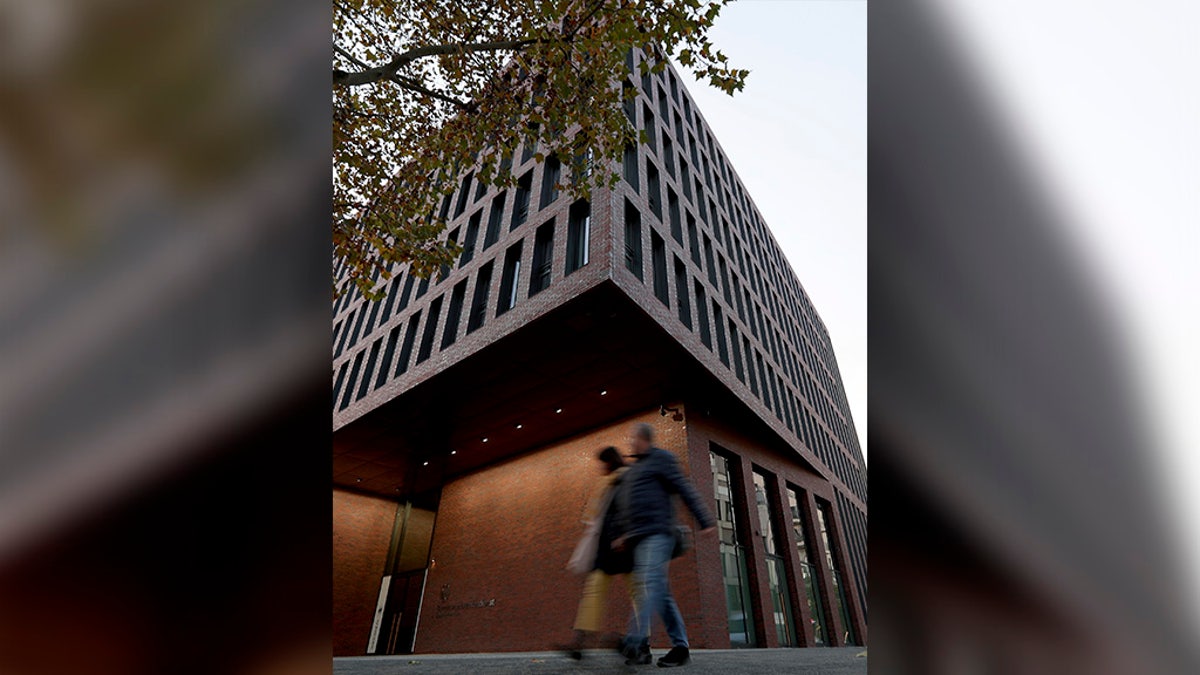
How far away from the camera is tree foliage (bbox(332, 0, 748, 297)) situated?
725 cm

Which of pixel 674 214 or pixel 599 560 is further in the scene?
pixel 674 214

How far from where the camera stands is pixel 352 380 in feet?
67.3

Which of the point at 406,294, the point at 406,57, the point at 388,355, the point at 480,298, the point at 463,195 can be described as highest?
the point at 463,195

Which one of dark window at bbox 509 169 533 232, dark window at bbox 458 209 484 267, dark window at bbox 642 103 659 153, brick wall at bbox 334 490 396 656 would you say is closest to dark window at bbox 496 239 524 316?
dark window at bbox 509 169 533 232

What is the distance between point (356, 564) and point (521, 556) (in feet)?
30.8

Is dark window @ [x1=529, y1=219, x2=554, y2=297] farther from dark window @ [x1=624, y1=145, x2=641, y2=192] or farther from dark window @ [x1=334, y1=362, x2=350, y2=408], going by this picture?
dark window @ [x1=334, y1=362, x2=350, y2=408]

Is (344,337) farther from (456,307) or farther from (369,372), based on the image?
(456,307)

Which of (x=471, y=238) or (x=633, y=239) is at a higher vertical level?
(x=471, y=238)

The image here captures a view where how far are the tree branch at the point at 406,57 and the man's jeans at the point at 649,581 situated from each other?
546 cm

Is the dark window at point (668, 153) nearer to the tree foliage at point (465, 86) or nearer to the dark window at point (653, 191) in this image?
the dark window at point (653, 191)

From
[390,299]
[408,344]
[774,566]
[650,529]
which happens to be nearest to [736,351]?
[774,566]
